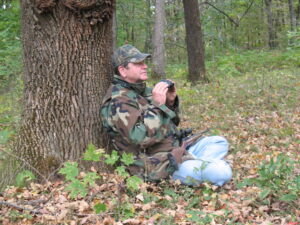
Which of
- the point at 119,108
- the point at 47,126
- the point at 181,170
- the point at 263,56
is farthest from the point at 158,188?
the point at 263,56

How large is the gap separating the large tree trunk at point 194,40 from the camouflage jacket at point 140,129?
7.43 meters

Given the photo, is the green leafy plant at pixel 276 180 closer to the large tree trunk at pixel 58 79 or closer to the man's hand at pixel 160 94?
the man's hand at pixel 160 94

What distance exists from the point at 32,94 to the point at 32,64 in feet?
1.10

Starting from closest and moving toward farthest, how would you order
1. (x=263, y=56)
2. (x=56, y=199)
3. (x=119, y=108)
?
1. (x=56, y=199)
2. (x=119, y=108)
3. (x=263, y=56)

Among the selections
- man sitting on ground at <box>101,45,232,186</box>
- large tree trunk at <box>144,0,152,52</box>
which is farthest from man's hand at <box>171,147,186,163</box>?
large tree trunk at <box>144,0,152,52</box>

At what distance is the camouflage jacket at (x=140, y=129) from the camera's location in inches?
146

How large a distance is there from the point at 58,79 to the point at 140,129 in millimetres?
1067

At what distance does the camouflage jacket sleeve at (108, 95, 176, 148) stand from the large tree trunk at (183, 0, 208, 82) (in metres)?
7.56

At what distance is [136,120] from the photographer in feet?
12.2

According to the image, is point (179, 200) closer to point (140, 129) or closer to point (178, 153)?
point (178, 153)

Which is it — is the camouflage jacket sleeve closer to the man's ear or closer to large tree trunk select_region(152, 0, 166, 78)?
the man's ear

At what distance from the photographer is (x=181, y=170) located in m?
3.91

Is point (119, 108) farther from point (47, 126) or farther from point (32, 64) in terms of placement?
point (32, 64)

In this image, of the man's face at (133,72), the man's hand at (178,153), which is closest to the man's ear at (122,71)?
the man's face at (133,72)
